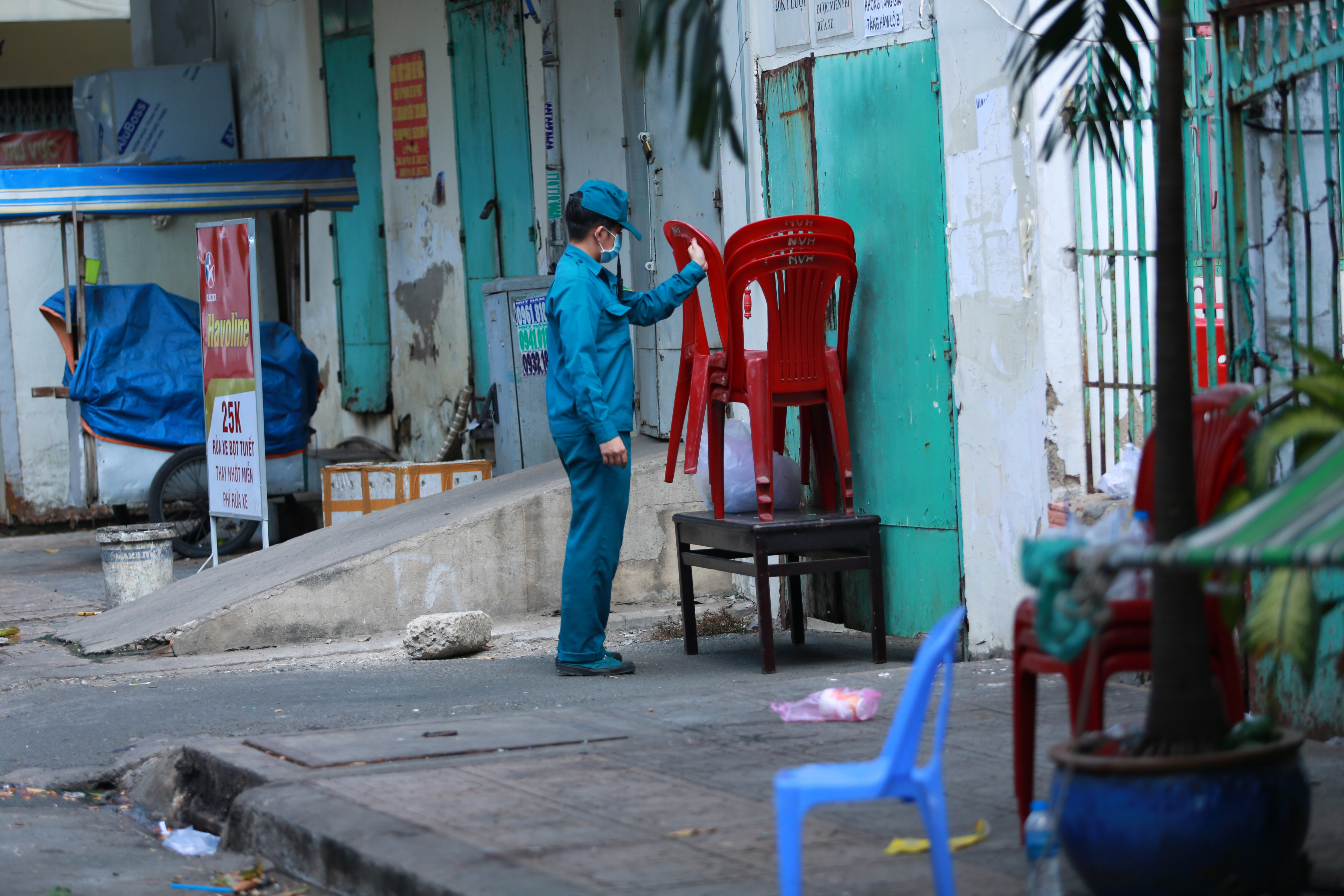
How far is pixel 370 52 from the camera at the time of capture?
1273cm

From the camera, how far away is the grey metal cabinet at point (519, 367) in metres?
9.35

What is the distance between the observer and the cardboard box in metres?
14.6

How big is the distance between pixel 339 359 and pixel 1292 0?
1037 cm

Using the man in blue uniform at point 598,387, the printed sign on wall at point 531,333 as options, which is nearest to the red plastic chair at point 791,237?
the man in blue uniform at point 598,387

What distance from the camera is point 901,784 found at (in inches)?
118

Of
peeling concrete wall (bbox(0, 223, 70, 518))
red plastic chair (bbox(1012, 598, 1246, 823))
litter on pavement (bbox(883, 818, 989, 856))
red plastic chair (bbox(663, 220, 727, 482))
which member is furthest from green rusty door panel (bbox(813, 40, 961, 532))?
peeling concrete wall (bbox(0, 223, 70, 518))

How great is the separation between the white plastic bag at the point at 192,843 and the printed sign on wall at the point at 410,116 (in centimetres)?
818

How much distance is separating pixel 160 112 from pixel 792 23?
941 cm

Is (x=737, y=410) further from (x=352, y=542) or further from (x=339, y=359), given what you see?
(x=339, y=359)

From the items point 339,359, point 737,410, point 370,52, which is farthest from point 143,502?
point 737,410

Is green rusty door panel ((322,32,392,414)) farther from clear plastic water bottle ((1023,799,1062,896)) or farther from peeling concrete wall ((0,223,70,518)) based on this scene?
clear plastic water bottle ((1023,799,1062,896))

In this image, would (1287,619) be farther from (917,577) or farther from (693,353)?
(693,353)

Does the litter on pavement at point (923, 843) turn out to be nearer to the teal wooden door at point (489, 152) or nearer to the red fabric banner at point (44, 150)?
the teal wooden door at point (489, 152)

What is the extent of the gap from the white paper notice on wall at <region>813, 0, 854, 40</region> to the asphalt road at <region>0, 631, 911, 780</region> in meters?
2.74
